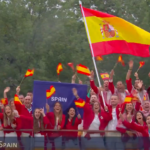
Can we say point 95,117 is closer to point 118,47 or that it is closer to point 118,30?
point 118,47

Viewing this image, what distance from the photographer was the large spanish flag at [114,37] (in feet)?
36.4

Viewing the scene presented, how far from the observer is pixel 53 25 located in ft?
55.1

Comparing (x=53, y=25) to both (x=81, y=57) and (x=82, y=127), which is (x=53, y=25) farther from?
(x=82, y=127)

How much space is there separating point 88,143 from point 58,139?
552 mm

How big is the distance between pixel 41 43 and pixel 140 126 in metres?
8.14

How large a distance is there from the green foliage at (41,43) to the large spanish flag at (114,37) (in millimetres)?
4623

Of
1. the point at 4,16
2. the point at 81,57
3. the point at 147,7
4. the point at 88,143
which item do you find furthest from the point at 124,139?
the point at 147,7

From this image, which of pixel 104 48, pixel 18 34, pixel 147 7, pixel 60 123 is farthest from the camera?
pixel 147 7

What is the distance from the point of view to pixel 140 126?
28.7ft

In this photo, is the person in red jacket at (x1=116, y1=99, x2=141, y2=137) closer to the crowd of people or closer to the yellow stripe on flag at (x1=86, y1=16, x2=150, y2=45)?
the crowd of people

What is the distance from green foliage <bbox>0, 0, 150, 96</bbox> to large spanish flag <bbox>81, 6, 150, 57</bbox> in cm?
462

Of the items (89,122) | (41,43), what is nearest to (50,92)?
(89,122)

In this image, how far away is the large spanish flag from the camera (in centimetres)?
1111

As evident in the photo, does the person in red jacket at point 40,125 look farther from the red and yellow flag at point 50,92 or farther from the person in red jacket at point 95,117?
the person in red jacket at point 95,117
